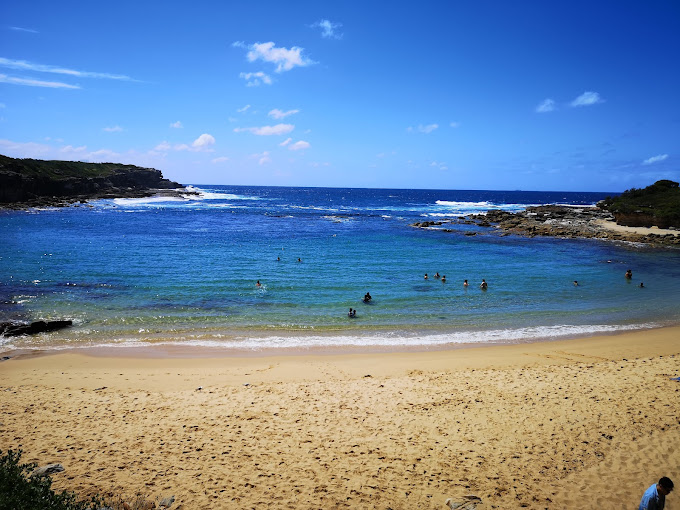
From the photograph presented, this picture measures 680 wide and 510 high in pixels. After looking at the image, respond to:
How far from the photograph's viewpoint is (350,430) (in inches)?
408

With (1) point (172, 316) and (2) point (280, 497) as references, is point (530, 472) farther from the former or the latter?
(1) point (172, 316)

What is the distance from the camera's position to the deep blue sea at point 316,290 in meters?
19.5

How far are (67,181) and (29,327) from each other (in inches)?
3774

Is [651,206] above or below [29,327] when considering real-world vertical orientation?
above

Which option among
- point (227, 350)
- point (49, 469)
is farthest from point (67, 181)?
point (49, 469)

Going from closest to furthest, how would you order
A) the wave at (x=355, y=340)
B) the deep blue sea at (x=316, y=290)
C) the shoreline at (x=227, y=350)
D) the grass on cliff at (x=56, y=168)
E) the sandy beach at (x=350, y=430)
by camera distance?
the sandy beach at (x=350, y=430) → the shoreline at (x=227, y=350) → the wave at (x=355, y=340) → the deep blue sea at (x=316, y=290) → the grass on cliff at (x=56, y=168)

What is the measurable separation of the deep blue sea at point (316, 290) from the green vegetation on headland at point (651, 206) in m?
16.2

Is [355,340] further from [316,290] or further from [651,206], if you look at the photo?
[651,206]

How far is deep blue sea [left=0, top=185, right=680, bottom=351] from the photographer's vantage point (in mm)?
19516

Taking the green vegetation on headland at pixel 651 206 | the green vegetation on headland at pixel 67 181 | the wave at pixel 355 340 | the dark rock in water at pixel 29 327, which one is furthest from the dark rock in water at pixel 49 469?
the green vegetation on headland at pixel 67 181

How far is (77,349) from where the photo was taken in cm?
1684

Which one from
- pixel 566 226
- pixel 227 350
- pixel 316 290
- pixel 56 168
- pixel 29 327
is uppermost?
pixel 56 168

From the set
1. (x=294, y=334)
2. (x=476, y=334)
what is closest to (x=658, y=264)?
(x=476, y=334)

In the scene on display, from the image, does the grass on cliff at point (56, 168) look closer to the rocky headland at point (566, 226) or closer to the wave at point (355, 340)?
the wave at point (355, 340)
